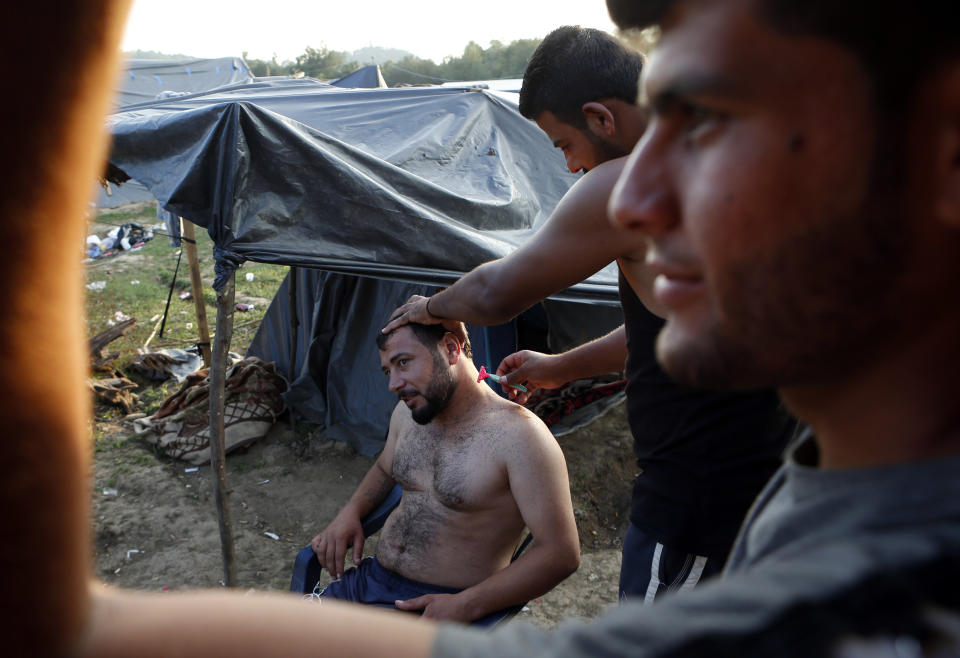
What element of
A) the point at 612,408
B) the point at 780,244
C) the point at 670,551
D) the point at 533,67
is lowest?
the point at 612,408

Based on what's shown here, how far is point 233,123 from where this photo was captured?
149 inches

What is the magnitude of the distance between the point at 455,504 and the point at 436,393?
1.77 ft

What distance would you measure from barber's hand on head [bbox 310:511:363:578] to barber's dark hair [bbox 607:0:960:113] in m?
3.15

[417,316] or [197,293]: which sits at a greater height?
[417,316]

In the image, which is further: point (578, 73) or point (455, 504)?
point (455, 504)

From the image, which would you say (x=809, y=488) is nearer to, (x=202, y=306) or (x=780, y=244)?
(x=780, y=244)

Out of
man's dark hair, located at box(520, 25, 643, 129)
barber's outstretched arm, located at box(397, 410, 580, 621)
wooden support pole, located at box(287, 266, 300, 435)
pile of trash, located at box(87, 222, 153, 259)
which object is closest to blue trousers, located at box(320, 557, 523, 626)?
barber's outstretched arm, located at box(397, 410, 580, 621)

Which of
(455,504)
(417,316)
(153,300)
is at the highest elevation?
(417,316)

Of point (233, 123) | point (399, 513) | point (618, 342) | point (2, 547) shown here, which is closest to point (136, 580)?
point (399, 513)

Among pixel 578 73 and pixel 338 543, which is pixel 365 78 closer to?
pixel 338 543

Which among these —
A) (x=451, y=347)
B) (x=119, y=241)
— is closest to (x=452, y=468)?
(x=451, y=347)

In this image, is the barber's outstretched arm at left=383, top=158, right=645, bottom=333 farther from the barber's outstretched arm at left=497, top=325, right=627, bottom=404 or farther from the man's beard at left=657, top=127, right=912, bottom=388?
the man's beard at left=657, top=127, right=912, bottom=388

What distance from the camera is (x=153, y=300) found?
10.0 metres

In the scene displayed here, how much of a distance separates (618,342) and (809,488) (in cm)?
210
